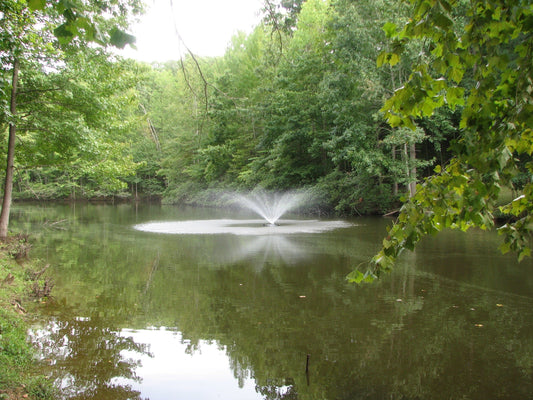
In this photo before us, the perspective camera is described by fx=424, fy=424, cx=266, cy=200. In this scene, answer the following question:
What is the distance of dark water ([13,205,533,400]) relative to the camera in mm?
4133

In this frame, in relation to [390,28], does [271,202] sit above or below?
below

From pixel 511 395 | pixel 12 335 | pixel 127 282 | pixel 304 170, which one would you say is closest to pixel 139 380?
pixel 12 335

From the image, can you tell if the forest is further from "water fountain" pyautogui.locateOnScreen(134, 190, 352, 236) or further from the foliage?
the foliage

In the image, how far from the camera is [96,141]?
1238 centimetres

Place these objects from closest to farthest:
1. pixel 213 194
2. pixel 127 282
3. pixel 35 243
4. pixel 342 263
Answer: pixel 127 282
pixel 342 263
pixel 35 243
pixel 213 194

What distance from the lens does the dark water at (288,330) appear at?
4133 mm

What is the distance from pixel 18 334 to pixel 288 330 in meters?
3.17

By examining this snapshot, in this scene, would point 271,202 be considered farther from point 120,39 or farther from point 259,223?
point 120,39

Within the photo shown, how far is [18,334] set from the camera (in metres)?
4.81

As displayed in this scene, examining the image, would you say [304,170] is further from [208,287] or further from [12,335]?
[12,335]

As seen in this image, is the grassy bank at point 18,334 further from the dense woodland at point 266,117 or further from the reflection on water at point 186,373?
the dense woodland at point 266,117

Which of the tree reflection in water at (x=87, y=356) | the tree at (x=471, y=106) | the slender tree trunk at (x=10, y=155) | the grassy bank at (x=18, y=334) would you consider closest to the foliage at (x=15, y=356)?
the grassy bank at (x=18, y=334)

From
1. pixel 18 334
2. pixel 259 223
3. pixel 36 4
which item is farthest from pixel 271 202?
pixel 36 4

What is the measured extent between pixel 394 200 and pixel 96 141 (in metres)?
16.4
